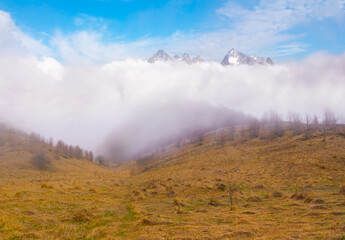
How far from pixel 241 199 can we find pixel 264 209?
17.0 ft

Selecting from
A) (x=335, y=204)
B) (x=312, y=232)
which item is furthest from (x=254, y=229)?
(x=335, y=204)

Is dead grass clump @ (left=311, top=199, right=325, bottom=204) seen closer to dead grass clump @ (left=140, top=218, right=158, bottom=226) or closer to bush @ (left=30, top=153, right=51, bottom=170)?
dead grass clump @ (left=140, top=218, right=158, bottom=226)

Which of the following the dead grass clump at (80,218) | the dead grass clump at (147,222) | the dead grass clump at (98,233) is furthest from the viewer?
the dead grass clump at (80,218)

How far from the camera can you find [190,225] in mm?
12711

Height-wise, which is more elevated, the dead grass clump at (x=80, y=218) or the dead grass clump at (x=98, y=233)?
the dead grass clump at (x=80, y=218)

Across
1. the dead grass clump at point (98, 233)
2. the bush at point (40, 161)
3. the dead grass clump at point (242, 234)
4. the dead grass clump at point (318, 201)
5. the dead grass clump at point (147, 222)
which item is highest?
the bush at point (40, 161)

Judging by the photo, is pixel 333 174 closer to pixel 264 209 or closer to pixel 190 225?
pixel 264 209

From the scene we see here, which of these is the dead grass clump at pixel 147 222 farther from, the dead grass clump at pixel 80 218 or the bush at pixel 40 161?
the bush at pixel 40 161

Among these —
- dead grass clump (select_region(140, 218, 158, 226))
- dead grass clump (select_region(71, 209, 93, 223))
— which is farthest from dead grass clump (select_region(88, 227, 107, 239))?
dead grass clump (select_region(71, 209, 93, 223))

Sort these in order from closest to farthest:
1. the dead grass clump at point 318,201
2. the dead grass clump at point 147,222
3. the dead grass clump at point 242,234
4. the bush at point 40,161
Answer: the dead grass clump at point 242,234 → the dead grass clump at point 147,222 → the dead grass clump at point 318,201 → the bush at point 40,161

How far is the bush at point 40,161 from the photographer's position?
122 meters

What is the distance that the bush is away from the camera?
12216cm

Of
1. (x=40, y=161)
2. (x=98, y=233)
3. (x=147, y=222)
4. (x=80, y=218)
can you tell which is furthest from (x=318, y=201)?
(x=40, y=161)

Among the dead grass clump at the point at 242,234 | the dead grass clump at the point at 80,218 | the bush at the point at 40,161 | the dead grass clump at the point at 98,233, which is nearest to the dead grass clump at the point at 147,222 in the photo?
the dead grass clump at the point at 98,233
